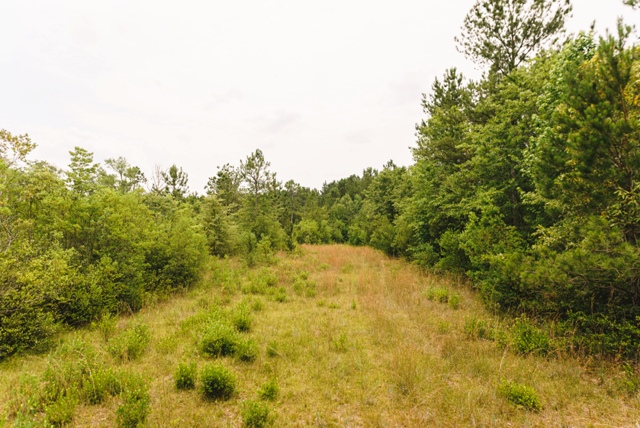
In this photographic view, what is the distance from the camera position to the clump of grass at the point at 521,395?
368 cm

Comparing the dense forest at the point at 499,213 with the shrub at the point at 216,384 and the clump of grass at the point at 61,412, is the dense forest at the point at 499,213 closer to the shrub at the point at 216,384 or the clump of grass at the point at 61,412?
the clump of grass at the point at 61,412

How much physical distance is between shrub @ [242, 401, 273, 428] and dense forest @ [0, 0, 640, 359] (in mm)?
5386

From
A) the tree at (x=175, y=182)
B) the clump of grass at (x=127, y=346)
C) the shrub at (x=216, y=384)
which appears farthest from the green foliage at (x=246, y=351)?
the tree at (x=175, y=182)

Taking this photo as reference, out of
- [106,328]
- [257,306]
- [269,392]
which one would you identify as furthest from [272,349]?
[106,328]

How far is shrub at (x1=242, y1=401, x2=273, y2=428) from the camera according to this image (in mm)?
3396

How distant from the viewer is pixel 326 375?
4.54 meters

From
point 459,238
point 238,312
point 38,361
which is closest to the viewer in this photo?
point 38,361

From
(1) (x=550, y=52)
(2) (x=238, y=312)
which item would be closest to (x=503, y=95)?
(1) (x=550, y=52)

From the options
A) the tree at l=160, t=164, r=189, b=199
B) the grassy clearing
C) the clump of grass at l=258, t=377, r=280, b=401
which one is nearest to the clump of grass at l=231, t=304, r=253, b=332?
the grassy clearing

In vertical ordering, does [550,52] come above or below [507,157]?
above

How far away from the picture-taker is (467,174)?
10805 mm

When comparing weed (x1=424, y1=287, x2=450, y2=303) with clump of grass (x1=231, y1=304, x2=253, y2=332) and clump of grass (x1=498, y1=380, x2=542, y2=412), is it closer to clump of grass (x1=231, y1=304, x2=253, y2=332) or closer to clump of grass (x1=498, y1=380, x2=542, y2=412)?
clump of grass (x1=498, y1=380, x2=542, y2=412)

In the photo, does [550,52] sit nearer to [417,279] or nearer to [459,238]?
[459,238]

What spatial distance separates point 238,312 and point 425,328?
199 inches
